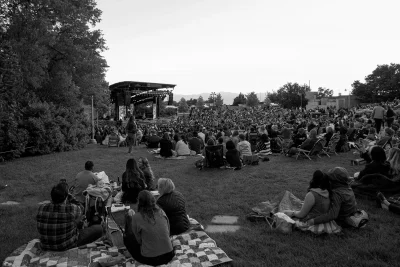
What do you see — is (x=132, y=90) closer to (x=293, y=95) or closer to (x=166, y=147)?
(x=166, y=147)

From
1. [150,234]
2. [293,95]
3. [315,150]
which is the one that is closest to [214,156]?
[315,150]

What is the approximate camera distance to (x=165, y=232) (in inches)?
140

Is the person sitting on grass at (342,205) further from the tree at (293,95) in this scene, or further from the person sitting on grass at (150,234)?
the tree at (293,95)

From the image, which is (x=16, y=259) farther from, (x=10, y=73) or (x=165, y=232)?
(x=10, y=73)

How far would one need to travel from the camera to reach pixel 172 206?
13.8 feet

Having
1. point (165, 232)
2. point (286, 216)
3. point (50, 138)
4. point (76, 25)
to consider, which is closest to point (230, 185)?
point (286, 216)

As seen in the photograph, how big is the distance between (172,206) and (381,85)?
63.8 meters

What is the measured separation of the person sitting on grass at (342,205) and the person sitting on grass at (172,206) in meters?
1.87

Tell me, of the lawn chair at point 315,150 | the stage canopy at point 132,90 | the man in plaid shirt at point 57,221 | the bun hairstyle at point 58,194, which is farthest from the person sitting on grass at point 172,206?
the stage canopy at point 132,90

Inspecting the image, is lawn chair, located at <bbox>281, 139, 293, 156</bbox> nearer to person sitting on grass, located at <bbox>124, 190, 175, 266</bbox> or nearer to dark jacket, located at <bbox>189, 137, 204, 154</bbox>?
dark jacket, located at <bbox>189, 137, 204, 154</bbox>

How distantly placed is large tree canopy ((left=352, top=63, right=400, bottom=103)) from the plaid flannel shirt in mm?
63062

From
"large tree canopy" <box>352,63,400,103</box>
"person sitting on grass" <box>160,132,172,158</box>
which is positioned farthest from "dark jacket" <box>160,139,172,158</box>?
"large tree canopy" <box>352,63,400,103</box>

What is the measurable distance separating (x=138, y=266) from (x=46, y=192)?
475 cm

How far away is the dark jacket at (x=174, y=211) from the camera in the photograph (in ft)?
13.8
